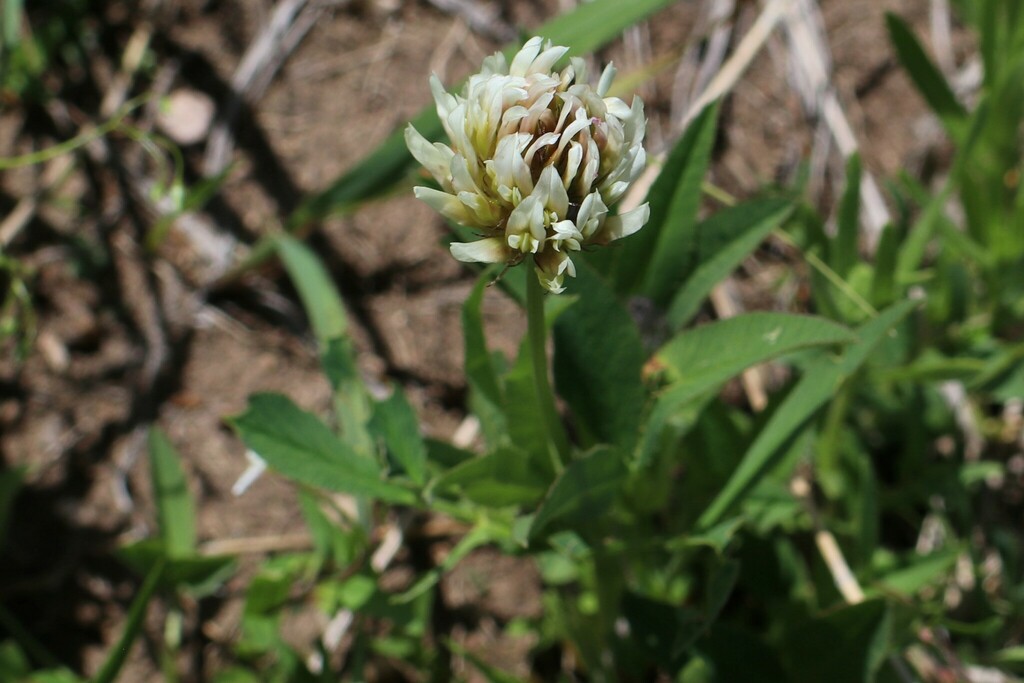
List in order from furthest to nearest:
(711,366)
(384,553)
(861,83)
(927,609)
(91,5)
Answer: (861,83) < (91,5) < (384,553) < (927,609) < (711,366)

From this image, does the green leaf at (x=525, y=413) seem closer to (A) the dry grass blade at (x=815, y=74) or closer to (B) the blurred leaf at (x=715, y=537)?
(B) the blurred leaf at (x=715, y=537)

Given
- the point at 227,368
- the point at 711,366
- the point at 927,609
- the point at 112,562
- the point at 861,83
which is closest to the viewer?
the point at 711,366

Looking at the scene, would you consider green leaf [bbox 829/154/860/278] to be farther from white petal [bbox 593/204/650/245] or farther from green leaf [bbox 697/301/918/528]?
white petal [bbox 593/204/650/245]

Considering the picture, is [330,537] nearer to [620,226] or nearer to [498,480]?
[498,480]

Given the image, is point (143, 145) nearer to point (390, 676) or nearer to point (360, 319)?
point (360, 319)

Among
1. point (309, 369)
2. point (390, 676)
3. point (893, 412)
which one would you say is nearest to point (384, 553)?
point (390, 676)

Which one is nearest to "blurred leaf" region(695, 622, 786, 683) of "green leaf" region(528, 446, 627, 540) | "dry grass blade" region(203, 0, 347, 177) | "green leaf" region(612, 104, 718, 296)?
"green leaf" region(528, 446, 627, 540)

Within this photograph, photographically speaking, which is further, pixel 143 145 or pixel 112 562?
pixel 143 145
